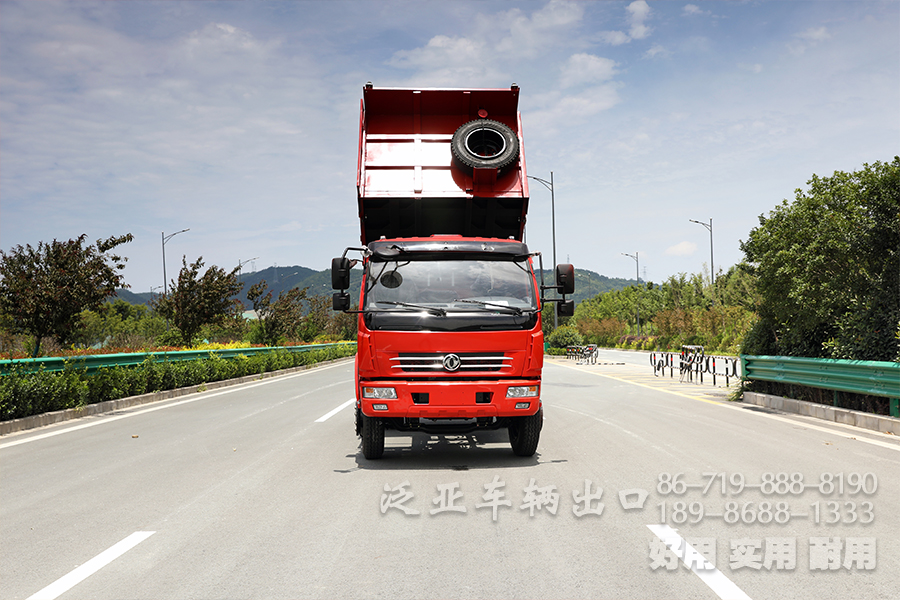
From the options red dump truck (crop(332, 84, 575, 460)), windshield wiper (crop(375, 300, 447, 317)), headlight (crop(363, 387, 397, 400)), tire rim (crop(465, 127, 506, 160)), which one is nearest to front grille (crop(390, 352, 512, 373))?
red dump truck (crop(332, 84, 575, 460))

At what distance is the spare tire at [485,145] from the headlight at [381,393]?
3695mm

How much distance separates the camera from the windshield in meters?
7.59

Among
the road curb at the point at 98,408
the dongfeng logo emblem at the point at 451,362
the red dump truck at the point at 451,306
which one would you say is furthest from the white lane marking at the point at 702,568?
the road curb at the point at 98,408

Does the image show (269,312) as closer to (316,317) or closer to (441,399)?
(316,317)

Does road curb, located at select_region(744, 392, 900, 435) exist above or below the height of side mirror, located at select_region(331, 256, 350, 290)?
below

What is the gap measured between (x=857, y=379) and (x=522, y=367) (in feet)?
20.4

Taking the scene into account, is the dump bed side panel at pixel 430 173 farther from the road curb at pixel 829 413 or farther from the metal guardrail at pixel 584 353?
the metal guardrail at pixel 584 353

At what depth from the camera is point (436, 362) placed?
737cm

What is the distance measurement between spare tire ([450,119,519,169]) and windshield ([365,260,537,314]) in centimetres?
214

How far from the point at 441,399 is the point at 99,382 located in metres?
9.78

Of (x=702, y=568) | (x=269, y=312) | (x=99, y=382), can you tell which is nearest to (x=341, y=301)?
(x=702, y=568)

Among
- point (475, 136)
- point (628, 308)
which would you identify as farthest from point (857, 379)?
point (628, 308)

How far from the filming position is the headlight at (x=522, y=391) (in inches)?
293

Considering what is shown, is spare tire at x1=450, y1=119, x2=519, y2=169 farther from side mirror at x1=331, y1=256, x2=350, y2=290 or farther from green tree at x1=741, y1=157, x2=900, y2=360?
green tree at x1=741, y1=157, x2=900, y2=360
